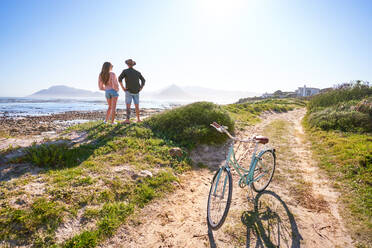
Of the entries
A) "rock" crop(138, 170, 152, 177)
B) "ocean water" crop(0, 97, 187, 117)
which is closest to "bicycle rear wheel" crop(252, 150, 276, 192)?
"rock" crop(138, 170, 152, 177)

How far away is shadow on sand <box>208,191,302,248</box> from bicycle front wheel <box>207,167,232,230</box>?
0.80 feet

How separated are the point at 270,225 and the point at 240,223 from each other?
61cm

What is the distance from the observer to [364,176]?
489 centimetres

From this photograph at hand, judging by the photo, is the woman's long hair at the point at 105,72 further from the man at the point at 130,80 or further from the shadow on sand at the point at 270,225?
the shadow on sand at the point at 270,225

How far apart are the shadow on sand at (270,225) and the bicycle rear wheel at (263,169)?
46cm

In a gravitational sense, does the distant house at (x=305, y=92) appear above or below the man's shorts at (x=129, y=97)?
above

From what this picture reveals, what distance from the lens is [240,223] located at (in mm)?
3549

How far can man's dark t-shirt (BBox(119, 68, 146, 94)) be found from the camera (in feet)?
28.1

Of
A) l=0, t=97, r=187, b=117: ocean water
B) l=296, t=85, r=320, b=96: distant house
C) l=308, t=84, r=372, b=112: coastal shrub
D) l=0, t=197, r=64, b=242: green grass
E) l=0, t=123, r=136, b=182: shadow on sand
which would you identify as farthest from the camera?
l=296, t=85, r=320, b=96: distant house

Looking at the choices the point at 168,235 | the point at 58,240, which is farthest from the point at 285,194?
the point at 58,240

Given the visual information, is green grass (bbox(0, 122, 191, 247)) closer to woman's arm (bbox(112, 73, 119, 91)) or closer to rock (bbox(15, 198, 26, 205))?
rock (bbox(15, 198, 26, 205))

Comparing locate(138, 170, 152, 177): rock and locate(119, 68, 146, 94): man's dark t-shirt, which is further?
locate(119, 68, 146, 94): man's dark t-shirt

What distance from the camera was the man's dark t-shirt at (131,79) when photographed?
8570 millimetres

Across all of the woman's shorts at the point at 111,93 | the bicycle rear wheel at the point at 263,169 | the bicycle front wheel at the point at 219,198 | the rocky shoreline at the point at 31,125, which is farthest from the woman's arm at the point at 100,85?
the bicycle rear wheel at the point at 263,169
